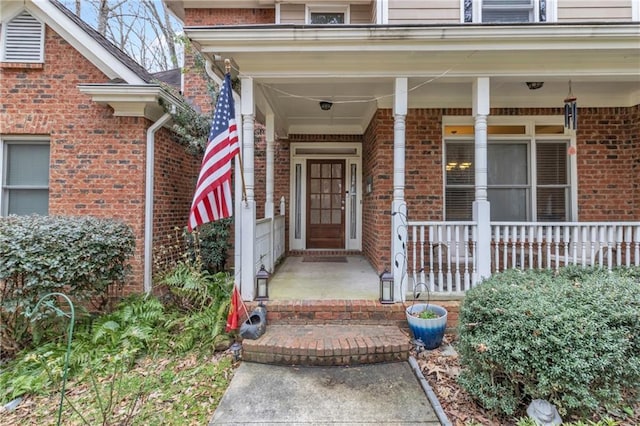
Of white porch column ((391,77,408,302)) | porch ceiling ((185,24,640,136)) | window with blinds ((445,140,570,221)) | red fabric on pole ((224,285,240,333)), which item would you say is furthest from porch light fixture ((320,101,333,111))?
red fabric on pole ((224,285,240,333))

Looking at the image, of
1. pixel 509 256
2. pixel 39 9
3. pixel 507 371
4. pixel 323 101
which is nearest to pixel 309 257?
pixel 323 101

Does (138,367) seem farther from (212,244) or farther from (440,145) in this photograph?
(440,145)

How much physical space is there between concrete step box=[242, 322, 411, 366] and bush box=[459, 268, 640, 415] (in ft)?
2.51

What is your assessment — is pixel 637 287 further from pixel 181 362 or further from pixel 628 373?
pixel 181 362

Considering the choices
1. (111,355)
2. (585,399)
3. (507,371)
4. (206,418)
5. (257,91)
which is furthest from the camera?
(257,91)

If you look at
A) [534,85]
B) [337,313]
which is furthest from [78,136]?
[534,85]

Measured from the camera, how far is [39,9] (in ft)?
14.9

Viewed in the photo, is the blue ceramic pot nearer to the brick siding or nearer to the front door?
the brick siding

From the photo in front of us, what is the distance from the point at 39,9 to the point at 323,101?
4.29m

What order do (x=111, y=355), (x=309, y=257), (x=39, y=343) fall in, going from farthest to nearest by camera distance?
1. (x=309, y=257)
2. (x=39, y=343)
3. (x=111, y=355)

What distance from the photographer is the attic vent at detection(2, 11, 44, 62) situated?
183 inches

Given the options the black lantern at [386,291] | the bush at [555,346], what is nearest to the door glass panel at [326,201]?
the black lantern at [386,291]

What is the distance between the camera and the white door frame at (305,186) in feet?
23.6

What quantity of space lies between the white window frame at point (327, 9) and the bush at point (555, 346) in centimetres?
560
